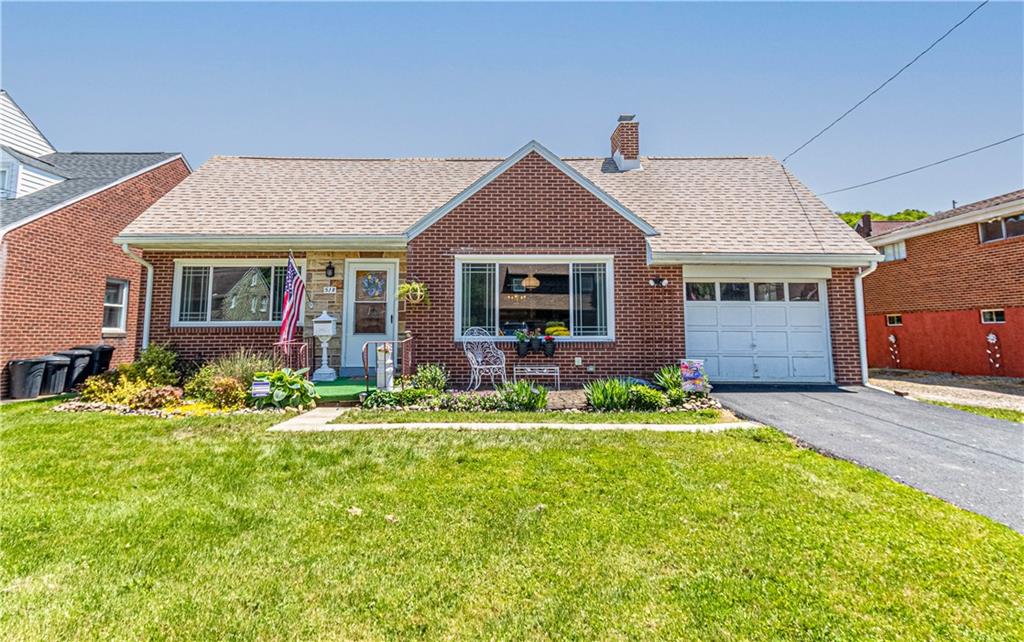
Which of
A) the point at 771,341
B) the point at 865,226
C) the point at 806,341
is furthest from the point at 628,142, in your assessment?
the point at 865,226

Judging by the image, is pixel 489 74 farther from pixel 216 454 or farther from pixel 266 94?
pixel 216 454

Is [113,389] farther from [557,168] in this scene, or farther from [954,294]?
[954,294]

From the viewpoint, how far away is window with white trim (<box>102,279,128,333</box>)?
12.3m

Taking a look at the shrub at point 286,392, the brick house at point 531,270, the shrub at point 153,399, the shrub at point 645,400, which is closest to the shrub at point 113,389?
the shrub at point 153,399

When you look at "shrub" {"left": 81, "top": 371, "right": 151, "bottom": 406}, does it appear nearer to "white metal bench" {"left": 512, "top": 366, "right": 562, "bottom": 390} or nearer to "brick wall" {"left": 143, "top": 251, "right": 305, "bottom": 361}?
"brick wall" {"left": 143, "top": 251, "right": 305, "bottom": 361}

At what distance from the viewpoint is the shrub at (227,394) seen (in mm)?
7252

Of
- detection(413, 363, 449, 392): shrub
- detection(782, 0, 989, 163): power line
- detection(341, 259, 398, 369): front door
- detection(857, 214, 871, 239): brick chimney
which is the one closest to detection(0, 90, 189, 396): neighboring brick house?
detection(341, 259, 398, 369): front door

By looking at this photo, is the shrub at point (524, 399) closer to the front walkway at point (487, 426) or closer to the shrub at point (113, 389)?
the front walkway at point (487, 426)

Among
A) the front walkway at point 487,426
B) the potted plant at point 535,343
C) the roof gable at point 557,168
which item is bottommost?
the front walkway at point 487,426

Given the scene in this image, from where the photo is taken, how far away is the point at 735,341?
1006 centimetres

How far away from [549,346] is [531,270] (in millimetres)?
1716

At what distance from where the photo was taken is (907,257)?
15.5 metres

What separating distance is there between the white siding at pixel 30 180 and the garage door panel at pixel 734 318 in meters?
19.2

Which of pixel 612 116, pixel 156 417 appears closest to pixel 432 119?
pixel 612 116
